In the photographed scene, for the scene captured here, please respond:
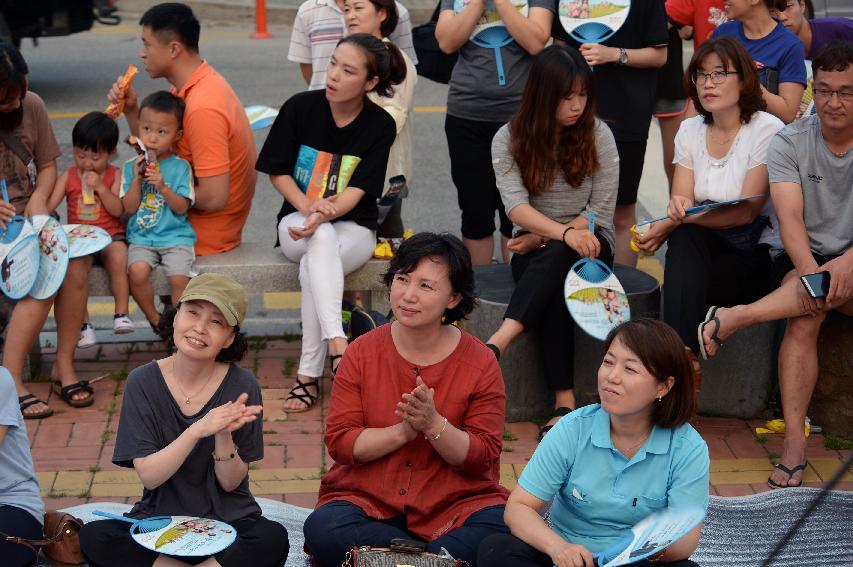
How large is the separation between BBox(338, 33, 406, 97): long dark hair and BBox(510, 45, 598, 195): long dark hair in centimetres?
66

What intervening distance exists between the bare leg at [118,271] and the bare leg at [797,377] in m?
2.94

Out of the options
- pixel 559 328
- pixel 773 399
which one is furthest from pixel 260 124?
pixel 773 399

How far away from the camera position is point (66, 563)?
4.28m

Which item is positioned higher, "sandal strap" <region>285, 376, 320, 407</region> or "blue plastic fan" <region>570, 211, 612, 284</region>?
"blue plastic fan" <region>570, 211, 612, 284</region>

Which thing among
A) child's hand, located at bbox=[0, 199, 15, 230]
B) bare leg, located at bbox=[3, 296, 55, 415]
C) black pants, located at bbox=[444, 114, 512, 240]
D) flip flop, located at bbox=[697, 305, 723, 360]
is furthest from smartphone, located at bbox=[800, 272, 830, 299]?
child's hand, located at bbox=[0, 199, 15, 230]

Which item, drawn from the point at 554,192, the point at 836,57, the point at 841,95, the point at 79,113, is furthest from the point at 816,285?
the point at 79,113

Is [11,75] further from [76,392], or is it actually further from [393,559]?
[393,559]

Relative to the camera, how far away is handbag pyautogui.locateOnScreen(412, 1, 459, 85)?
21.8 feet

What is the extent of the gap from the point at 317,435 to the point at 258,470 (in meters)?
0.39

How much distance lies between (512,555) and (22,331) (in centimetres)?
283

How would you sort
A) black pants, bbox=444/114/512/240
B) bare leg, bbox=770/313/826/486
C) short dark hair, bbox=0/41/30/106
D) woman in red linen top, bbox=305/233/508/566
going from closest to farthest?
1. woman in red linen top, bbox=305/233/508/566
2. bare leg, bbox=770/313/826/486
3. short dark hair, bbox=0/41/30/106
4. black pants, bbox=444/114/512/240

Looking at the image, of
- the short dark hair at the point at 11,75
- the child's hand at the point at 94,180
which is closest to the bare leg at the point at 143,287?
the child's hand at the point at 94,180

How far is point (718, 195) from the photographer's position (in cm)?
550

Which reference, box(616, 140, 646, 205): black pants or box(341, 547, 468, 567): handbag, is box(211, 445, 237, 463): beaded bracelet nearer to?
box(341, 547, 468, 567): handbag
